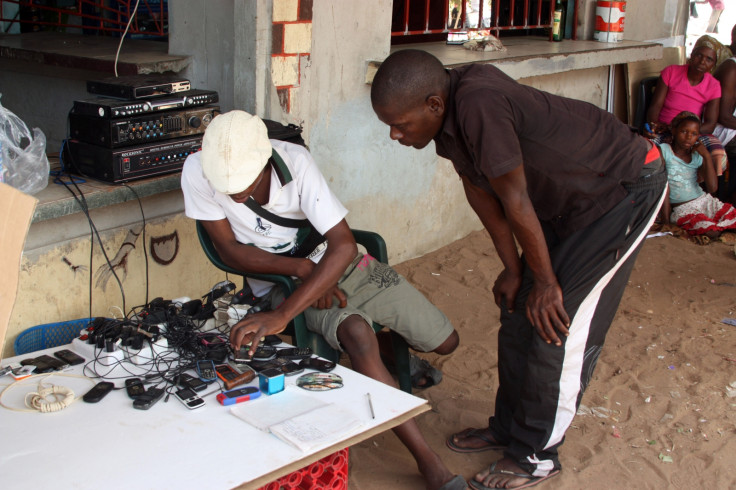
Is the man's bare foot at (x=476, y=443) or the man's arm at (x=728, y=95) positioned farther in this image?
the man's arm at (x=728, y=95)

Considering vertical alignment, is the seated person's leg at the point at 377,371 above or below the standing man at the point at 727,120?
below

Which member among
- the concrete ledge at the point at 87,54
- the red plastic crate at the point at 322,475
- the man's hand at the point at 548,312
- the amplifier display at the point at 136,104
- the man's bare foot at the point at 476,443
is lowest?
the man's bare foot at the point at 476,443

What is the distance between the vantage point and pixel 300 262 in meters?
2.92

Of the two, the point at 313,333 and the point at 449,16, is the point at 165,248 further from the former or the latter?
the point at 449,16

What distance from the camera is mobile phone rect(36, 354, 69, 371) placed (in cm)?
236

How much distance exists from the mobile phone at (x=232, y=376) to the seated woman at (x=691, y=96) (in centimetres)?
517

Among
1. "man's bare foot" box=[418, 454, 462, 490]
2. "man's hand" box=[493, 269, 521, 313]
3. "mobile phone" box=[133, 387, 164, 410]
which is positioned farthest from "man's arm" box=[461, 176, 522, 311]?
"mobile phone" box=[133, 387, 164, 410]

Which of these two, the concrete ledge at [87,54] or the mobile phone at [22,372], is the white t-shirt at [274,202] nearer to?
the mobile phone at [22,372]

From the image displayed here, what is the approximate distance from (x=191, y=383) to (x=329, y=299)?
80cm

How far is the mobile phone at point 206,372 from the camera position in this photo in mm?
2258

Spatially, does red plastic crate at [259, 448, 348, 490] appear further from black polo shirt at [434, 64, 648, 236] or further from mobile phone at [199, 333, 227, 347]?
black polo shirt at [434, 64, 648, 236]

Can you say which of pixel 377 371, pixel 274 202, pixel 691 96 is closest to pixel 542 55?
pixel 691 96

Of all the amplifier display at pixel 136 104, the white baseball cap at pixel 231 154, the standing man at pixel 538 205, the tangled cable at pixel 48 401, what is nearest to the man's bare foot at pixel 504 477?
the standing man at pixel 538 205

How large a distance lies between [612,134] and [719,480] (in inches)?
56.4
